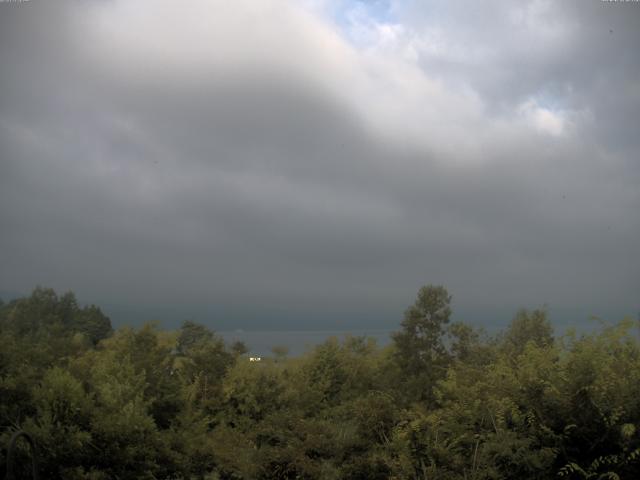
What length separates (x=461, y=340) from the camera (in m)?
21.3

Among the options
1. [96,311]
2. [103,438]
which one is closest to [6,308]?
[96,311]

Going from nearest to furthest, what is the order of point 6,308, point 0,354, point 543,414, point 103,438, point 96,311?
point 543,414
point 103,438
point 0,354
point 6,308
point 96,311

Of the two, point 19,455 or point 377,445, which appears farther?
point 377,445

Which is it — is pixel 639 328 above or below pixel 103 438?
above

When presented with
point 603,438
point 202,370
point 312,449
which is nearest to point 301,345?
point 202,370

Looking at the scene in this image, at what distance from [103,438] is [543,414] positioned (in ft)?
19.5

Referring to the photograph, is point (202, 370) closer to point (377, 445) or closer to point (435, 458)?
point (377, 445)

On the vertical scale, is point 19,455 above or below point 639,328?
below

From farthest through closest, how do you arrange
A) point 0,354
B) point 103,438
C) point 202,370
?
point 202,370 < point 0,354 < point 103,438

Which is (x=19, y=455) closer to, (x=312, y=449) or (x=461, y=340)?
(x=312, y=449)

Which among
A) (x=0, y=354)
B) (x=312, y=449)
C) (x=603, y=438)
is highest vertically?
(x=0, y=354)

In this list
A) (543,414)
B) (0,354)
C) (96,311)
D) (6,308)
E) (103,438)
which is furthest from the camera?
(96,311)

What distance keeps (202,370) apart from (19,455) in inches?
376

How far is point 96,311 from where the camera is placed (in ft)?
144
